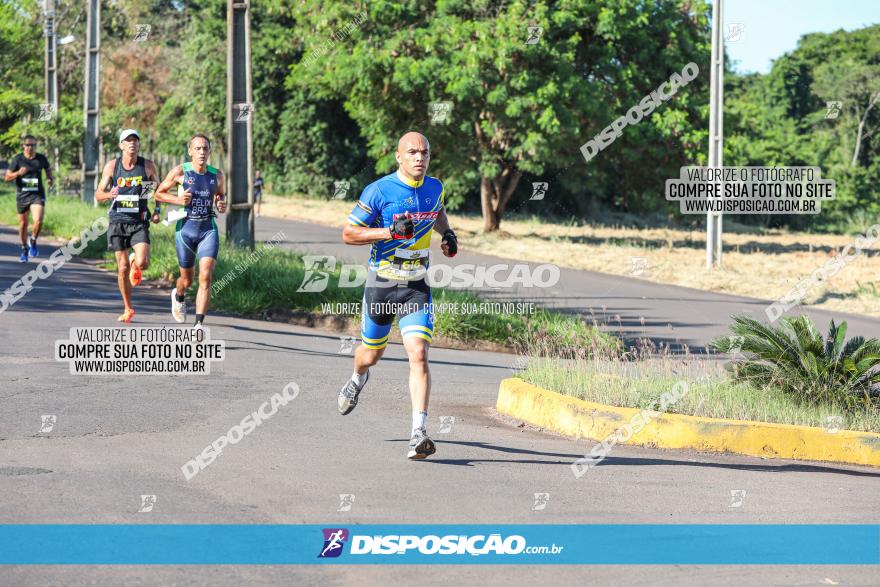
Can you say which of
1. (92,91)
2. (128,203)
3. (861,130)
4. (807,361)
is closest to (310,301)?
(128,203)

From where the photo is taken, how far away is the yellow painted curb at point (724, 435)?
8328 mm

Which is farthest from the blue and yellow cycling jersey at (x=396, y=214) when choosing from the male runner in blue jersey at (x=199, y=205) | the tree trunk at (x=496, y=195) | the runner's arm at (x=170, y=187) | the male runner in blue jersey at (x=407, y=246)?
the tree trunk at (x=496, y=195)

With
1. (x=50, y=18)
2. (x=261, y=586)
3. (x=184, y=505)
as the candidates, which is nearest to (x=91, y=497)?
(x=184, y=505)

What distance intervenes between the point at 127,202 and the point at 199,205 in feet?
4.37

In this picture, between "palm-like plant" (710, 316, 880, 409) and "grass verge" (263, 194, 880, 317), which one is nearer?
"palm-like plant" (710, 316, 880, 409)

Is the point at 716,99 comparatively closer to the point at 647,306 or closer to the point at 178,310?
the point at 647,306

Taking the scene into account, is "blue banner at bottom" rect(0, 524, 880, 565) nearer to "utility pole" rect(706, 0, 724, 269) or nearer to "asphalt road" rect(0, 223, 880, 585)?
"asphalt road" rect(0, 223, 880, 585)

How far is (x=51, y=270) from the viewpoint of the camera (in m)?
18.4

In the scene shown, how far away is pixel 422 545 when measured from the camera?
223 inches

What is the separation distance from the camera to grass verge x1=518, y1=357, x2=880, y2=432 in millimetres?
8773

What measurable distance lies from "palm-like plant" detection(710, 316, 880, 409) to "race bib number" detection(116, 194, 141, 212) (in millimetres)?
6766

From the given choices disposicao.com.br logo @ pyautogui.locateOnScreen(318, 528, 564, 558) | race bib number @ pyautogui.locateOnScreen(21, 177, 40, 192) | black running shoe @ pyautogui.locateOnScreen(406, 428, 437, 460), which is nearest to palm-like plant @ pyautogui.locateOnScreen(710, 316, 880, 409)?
black running shoe @ pyautogui.locateOnScreen(406, 428, 437, 460)

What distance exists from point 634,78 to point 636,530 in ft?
98.1

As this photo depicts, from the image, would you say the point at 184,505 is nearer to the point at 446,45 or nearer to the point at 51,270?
the point at 51,270
